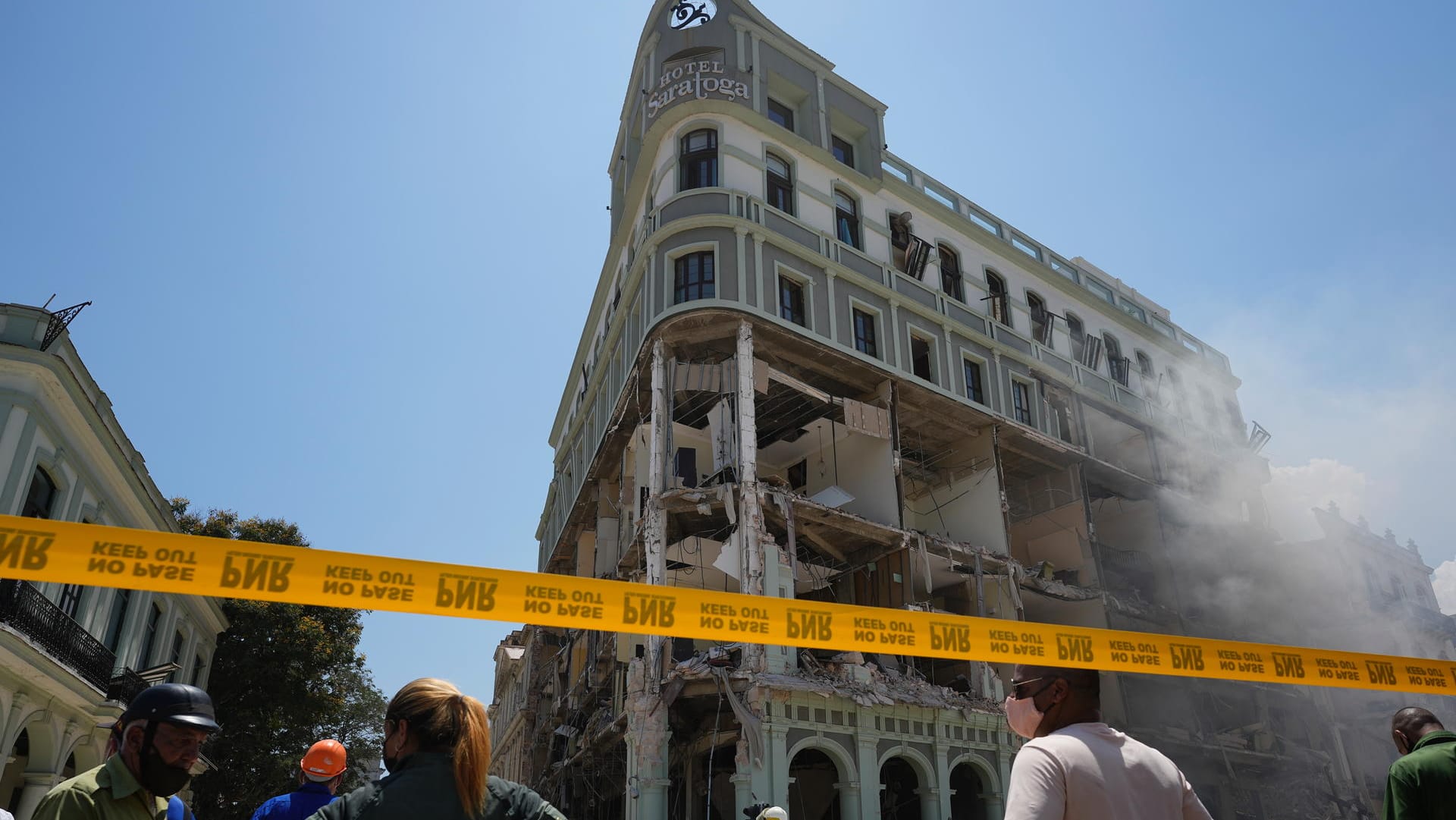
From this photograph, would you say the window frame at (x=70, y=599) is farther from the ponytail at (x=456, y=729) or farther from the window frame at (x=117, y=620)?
the ponytail at (x=456, y=729)

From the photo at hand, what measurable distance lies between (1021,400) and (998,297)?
3.67 m

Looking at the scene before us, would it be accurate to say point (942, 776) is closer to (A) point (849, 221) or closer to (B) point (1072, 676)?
(A) point (849, 221)

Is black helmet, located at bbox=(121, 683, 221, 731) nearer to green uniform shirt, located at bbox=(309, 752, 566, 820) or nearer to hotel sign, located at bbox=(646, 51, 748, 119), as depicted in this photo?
green uniform shirt, located at bbox=(309, 752, 566, 820)

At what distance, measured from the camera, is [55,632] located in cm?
1720

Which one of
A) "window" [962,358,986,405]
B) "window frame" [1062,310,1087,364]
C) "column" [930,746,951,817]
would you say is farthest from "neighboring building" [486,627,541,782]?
→ "window frame" [1062,310,1087,364]

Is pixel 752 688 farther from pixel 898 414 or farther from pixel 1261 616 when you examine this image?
pixel 1261 616

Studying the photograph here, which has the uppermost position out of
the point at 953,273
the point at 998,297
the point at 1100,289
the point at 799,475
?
the point at 1100,289

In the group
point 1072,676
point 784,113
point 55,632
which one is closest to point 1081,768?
point 1072,676

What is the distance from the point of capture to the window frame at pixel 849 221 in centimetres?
2836

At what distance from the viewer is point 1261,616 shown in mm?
33844

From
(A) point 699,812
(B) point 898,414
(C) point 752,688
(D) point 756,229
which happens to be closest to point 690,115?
(D) point 756,229

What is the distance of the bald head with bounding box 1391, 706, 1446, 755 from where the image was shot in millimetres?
4445

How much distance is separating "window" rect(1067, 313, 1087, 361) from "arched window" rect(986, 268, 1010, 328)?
3.55 metres

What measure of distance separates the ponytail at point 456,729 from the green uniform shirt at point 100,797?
1137 mm
